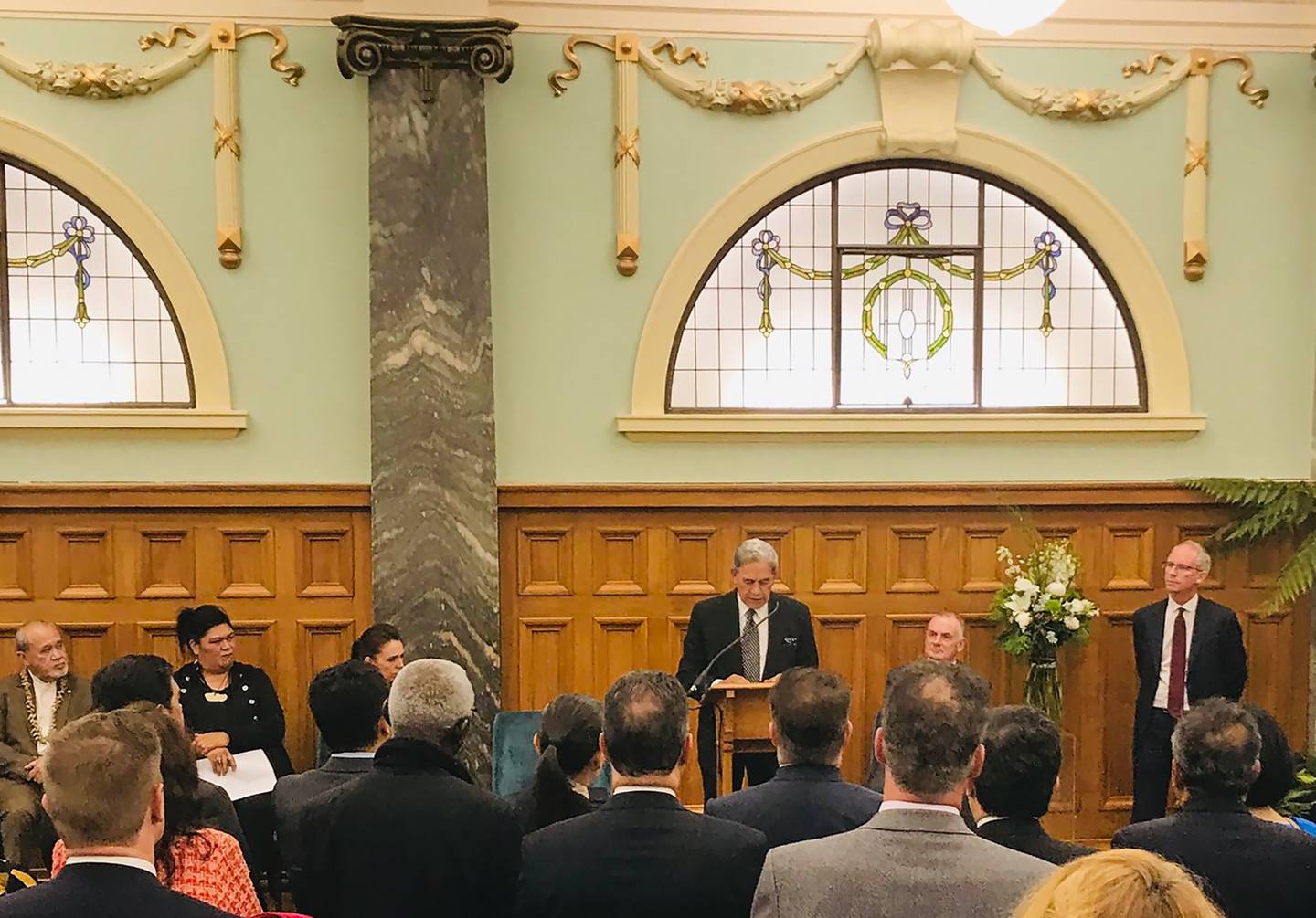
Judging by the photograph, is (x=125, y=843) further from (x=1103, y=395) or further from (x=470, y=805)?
(x=1103, y=395)

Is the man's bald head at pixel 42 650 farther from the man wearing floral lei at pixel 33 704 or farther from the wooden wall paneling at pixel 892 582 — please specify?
the wooden wall paneling at pixel 892 582

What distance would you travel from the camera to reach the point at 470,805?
293 cm

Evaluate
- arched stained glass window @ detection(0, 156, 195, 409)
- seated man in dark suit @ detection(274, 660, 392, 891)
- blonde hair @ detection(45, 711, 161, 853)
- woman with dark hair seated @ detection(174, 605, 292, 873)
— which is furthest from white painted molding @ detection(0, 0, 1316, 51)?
blonde hair @ detection(45, 711, 161, 853)

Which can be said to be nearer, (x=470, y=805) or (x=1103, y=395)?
(x=470, y=805)

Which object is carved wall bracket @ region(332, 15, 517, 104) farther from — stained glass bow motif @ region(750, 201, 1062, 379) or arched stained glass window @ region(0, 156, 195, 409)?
stained glass bow motif @ region(750, 201, 1062, 379)

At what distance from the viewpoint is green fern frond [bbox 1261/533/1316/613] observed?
6617mm

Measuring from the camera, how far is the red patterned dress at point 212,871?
105 inches

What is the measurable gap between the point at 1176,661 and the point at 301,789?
4.30 m

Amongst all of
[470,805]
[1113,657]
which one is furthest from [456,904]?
[1113,657]

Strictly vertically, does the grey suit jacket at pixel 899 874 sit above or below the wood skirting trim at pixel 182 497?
below

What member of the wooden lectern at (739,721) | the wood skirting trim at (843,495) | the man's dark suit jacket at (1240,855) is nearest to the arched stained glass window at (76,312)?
the wood skirting trim at (843,495)

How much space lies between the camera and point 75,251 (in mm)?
6496

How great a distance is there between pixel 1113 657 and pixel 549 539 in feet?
10.3

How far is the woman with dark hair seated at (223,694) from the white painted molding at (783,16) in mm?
3025
